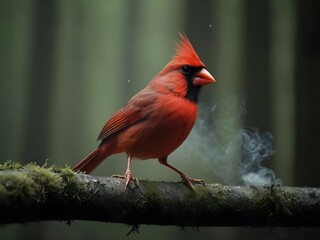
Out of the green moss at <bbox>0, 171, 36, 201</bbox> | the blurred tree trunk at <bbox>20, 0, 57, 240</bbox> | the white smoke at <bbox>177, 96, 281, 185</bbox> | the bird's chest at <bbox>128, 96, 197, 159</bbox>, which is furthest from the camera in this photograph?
the white smoke at <bbox>177, 96, 281, 185</bbox>

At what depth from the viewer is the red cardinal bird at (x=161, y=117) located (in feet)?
6.88

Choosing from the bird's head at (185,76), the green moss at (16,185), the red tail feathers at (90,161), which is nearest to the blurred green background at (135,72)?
the red tail feathers at (90,161)

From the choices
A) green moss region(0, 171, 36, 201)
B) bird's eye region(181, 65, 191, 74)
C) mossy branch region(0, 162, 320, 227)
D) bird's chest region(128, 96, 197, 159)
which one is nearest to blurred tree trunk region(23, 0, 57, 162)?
bird's chest region(128, 96, 197, 159)

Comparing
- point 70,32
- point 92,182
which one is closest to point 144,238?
point 92,182

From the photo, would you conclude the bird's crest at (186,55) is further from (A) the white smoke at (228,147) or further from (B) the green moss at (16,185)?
(B) the green moss at (16,185)

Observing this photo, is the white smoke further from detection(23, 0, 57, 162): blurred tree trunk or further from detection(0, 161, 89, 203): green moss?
detection(0, 161, 89, 203): green moss

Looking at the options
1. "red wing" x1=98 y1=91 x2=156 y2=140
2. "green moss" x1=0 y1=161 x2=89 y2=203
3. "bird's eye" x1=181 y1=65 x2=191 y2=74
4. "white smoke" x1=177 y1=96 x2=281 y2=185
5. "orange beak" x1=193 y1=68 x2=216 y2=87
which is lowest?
"white smoke" x1=177 y1=96 x2=281 y2=185

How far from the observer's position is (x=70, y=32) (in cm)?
284

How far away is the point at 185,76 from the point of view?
88.3 inches

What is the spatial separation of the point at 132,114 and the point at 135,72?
27.2 inches

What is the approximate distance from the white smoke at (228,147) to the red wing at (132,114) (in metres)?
0.70

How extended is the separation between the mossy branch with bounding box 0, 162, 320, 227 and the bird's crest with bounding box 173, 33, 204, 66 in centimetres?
65

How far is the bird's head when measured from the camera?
2216mm

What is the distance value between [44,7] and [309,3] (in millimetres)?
1943
